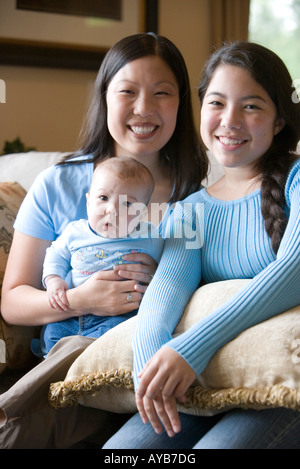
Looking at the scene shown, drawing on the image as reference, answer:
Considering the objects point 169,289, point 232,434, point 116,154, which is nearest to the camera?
point 232,434

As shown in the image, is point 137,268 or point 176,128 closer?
point 137,268

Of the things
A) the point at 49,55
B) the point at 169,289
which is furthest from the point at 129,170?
the point at 49,55

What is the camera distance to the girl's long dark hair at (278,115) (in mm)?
1313

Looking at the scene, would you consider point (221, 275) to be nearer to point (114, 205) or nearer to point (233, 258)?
point (233, 258)

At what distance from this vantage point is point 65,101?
145 inches

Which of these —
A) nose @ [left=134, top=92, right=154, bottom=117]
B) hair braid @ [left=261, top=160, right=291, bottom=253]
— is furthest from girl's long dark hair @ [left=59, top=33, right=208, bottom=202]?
hair braid @ [left=261, top=160, right=291, bottom=253]

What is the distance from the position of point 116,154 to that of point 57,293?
1.58 feet

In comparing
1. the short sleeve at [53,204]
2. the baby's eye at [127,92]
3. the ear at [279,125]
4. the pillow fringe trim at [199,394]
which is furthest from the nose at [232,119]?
the pillow fringe trim at [199,394]

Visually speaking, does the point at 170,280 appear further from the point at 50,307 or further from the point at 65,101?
the point at 65,101

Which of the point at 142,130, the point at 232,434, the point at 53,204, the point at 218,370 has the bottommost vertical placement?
the point at 232,434

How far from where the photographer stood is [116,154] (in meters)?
1.71

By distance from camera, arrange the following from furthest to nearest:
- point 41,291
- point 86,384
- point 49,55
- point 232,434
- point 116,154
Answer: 1. point 49,55
2. point 116,154
3. point 41,291
4. point 86,384
5. point 232,434

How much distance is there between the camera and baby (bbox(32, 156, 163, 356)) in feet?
4.60

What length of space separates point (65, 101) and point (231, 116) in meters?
2.52
